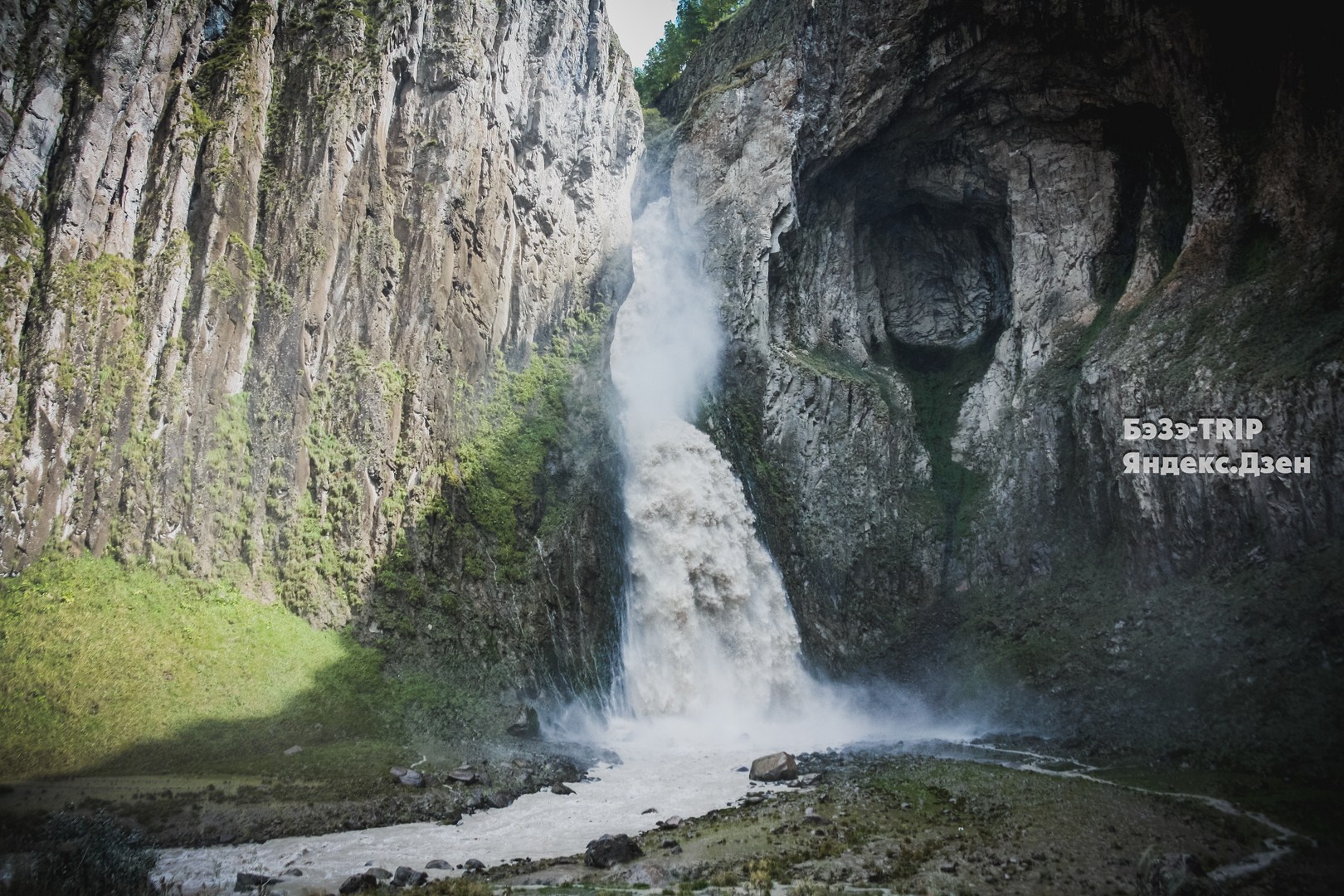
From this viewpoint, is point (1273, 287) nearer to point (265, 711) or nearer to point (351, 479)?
point (351, 479)

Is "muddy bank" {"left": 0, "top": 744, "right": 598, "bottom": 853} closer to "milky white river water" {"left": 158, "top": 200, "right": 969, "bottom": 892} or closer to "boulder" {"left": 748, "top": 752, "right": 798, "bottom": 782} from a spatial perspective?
"milky white river water" {"left": 158, "top": 200, "right": 969, "bottom": 892}

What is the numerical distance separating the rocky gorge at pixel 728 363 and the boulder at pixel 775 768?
1553 mm

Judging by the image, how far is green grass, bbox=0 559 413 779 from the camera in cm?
1738

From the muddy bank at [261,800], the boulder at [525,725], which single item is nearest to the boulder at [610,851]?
the muddy bank at [261,800]

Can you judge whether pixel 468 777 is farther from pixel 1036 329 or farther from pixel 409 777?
pixel 1036 329

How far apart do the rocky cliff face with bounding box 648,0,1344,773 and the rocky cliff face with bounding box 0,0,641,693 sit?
395 inches

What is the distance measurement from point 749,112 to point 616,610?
2375cm

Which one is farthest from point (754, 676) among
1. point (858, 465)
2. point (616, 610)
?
point (858, 465)

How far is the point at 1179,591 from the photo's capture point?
2377cm

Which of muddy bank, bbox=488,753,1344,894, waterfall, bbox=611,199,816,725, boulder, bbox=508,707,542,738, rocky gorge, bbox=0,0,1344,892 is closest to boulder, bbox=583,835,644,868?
muddy bank, bbox=488,753,1344,894

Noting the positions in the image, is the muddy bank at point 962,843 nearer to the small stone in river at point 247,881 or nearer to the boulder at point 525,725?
the small stone in river at point 247,881

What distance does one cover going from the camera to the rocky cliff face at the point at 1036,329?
22.6 m

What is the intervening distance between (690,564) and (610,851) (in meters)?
15.7

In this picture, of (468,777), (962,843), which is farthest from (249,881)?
(962,843)
